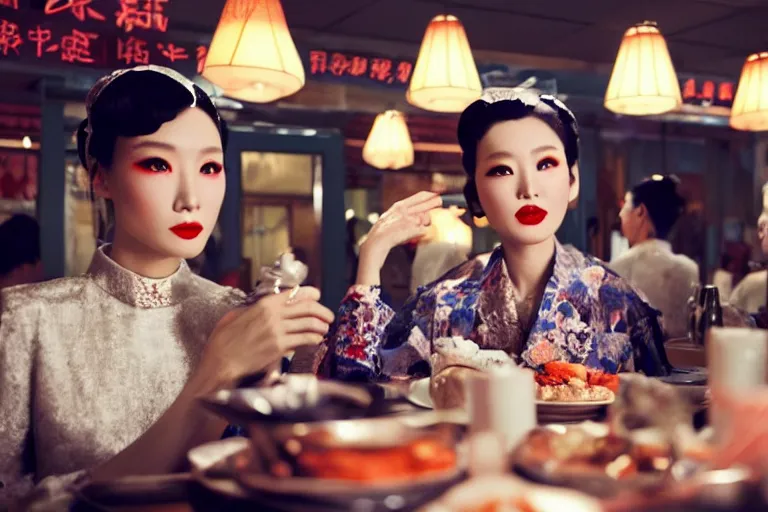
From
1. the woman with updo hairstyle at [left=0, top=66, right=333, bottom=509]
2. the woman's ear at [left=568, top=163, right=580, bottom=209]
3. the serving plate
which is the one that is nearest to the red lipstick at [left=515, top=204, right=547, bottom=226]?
the woman's ear at [left=568, top=163, right=580, bottom=209]

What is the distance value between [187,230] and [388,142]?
15.4 ft

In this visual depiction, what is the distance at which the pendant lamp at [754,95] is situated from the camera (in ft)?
15.0

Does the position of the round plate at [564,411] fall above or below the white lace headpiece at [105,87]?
below

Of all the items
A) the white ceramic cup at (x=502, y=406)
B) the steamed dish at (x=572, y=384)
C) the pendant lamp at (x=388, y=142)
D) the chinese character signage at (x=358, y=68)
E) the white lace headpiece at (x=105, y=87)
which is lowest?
the steamed dish at (x=572, y=384)

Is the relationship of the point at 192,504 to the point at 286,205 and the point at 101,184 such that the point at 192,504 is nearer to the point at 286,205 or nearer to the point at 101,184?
the point at 101,184

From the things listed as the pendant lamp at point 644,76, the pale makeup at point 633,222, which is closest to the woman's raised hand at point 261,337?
the pendant lamp at point 644,76

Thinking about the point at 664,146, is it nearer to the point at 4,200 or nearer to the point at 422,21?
the point at 422,21

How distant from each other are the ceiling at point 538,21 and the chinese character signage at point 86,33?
0.40 m

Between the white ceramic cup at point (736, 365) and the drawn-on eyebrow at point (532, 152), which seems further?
the drawn-on eyebrow at point (532, 152)

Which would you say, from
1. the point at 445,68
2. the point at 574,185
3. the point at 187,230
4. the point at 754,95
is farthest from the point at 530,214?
the point at 754,95

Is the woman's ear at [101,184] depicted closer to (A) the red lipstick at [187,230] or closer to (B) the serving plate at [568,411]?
(A) the red lipstick at [187,230]

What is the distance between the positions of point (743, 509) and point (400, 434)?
0.39 meters

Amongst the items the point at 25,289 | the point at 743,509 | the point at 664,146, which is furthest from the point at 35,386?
the point at 664,146

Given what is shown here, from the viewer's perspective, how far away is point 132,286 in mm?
1710
